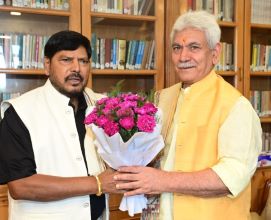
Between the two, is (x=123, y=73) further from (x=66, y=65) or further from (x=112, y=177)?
(x=112, y=177)

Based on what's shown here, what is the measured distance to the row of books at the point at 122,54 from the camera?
105 inches

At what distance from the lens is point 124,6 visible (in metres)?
2.74

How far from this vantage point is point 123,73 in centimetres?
273

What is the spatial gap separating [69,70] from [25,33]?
0.92m

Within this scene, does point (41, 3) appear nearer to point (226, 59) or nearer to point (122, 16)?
point (122, 16)

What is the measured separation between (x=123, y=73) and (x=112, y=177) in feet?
4.27

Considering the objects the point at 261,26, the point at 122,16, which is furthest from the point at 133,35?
the point at 261,26

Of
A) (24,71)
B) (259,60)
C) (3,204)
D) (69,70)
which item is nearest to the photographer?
(69,70)

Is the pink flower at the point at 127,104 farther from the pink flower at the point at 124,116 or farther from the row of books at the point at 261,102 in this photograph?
the row of books at the point at 261,102

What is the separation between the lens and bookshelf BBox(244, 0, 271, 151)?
310 cm

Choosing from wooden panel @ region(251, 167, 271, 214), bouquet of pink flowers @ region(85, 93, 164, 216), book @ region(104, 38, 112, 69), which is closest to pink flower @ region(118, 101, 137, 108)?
bouquet of pink flowers @ region(85, 93, 164, 216)

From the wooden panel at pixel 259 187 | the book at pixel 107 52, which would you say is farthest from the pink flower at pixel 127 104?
the wooden panel at pixel 259 187

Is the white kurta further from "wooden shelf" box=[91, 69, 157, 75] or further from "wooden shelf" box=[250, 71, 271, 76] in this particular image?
"wooden shelf" box=[250, 71, 271, 76]

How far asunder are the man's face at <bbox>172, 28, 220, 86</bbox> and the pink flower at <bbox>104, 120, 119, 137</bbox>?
19.9 inches
